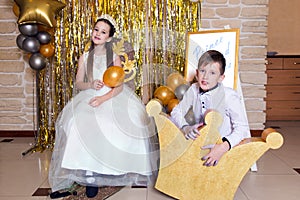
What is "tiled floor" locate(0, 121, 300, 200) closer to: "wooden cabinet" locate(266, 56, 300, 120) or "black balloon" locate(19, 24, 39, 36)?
"black balloon" locate(19, 24, 39, 36)

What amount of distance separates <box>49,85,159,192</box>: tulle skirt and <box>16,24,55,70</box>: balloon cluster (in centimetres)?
81

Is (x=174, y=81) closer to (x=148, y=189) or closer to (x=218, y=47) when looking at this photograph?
(x=218, y=47)

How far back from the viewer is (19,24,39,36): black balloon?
305 centimetres

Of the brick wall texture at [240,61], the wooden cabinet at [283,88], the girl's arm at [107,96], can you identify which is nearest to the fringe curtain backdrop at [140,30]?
the brick wall texture at [240,61]

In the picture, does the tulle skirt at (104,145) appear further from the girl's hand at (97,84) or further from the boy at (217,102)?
the boy at (217,102)

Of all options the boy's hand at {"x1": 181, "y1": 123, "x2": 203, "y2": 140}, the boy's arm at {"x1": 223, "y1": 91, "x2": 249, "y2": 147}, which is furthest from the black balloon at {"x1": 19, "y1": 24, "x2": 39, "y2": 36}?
the boy's arm at {"x1": 223, "y1": 91, "x2": 249, "y2": 147}

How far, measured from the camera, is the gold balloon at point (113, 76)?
2377 millimetres

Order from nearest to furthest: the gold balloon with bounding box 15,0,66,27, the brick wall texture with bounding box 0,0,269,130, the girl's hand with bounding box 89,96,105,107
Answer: the girl's hand with bounding box 89,96,105,107 < the gold balloon with bounding box 15,0,66,27 < the brick wall texture with bounding box 0,0,269,130

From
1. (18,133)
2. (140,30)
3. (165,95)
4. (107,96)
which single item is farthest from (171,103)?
(18,133)

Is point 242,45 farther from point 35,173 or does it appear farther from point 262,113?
point 35,173

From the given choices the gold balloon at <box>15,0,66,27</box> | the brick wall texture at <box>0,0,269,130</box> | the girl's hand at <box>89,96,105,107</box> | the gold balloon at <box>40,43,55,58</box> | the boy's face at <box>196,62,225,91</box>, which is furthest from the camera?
the brick wall texture at <box>0,0,269,130</box>

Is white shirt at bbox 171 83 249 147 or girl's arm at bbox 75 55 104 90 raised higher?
girl's arm at bbox 75 55 104 90

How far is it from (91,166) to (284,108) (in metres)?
3.59

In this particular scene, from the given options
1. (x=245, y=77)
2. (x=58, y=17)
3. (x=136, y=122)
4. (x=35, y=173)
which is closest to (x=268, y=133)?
(x=136, y=122)
